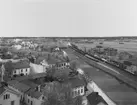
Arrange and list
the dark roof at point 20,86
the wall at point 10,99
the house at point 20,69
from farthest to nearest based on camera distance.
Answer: the house at point 20,69 < the dark roof at point 20,86 < the wall at point 10,99

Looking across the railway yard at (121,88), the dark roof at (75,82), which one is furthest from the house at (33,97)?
the railway yard at (121,88)

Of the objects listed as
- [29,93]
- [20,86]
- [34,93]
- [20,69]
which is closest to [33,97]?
[34,93]

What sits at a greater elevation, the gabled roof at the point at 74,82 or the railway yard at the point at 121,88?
the gabled roof at the point at 74,82

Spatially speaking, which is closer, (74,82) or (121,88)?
(74,82)

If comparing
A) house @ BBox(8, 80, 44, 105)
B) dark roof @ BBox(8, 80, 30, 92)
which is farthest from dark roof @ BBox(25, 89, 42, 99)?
dark roof @ BBox(8, 80, 30, 92)

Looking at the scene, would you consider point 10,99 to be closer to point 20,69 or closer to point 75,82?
point 75,82

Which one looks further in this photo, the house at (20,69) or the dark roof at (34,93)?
the house at (20,69)

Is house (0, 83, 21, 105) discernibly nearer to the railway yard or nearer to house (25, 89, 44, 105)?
house (25, 89, 44, 105)

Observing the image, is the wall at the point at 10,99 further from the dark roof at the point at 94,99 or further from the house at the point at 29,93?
the dark roof at the point at 94,99

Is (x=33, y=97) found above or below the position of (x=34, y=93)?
below

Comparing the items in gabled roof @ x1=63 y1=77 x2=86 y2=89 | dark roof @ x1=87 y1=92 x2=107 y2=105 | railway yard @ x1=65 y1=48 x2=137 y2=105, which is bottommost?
railway yard @ x1=65 y1=48 x2=137 y2=105

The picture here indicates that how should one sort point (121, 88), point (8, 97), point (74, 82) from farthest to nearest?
point (121, 88) < point (74, 82) < point (8, 97)

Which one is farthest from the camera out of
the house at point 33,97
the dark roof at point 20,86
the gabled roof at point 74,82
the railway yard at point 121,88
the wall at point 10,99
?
the gabled roof at point 74,82
